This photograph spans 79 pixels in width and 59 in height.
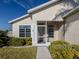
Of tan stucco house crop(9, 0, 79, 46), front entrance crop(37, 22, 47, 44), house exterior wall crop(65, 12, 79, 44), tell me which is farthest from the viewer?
front entrance crop(37, 22, 47, 44)

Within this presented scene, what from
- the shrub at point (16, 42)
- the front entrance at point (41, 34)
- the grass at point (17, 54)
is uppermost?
the front entrance at point (41, 34)

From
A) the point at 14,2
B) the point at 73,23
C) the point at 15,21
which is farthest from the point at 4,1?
the point at 73,23

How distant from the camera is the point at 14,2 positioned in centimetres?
6519

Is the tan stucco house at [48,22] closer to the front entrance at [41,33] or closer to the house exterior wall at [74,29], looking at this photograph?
the front entrance at [41,33]

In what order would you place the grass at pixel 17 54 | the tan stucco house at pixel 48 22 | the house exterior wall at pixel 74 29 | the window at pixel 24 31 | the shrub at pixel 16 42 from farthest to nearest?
the window at pixel 24 31, the shrub at pixel 16 42, the tan stucco house at pixel 48 22, the house exterior wall at pixel 74 29, the grass at pixel 17 54

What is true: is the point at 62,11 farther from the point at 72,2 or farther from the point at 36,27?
the point at 36,27

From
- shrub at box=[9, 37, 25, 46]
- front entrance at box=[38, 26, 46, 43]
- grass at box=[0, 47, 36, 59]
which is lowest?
grass at box=[0, 47, 36, 59]

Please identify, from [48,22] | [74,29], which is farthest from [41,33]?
[74,29]

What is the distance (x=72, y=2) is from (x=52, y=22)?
13.0 ft

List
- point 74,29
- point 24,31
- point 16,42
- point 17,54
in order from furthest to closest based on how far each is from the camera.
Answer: point 24,31
point 16,42
point 74,29
point 17,54

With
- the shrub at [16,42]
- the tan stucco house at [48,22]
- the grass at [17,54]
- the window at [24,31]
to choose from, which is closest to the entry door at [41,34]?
the tan stucco house at [48,22]

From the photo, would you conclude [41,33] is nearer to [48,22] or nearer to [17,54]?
[48,22]

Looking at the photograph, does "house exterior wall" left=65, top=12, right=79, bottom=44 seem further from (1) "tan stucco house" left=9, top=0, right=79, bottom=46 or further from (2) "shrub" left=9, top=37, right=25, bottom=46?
Result: (2) "shrub" left=9, top=37, right=25, bottom=46

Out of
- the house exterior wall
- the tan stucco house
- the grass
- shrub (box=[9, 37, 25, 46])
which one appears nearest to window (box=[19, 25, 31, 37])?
shrub (box=[9, 37, 25, 46])
